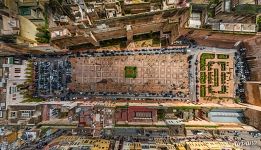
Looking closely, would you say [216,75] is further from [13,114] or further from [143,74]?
[13,114]

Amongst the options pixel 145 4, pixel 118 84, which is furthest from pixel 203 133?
pixel 145 4

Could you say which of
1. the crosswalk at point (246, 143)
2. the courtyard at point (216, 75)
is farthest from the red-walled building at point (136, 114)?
the crosswalk at point (246, 143)

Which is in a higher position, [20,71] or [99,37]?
[99,37]

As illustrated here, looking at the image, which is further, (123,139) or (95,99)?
(95,99)

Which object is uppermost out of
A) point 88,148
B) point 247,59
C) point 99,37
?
point 99,37

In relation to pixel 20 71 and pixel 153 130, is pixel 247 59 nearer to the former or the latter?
pixel 153 130

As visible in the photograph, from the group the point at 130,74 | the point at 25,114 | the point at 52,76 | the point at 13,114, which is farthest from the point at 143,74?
the point at 13,114

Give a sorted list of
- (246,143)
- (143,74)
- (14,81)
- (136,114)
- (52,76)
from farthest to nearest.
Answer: (52,76) → (143,74) → (14,81) → (136,114) → (246,143)

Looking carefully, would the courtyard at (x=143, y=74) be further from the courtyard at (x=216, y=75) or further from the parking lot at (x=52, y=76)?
the courtyard at (x=216, y=75)
